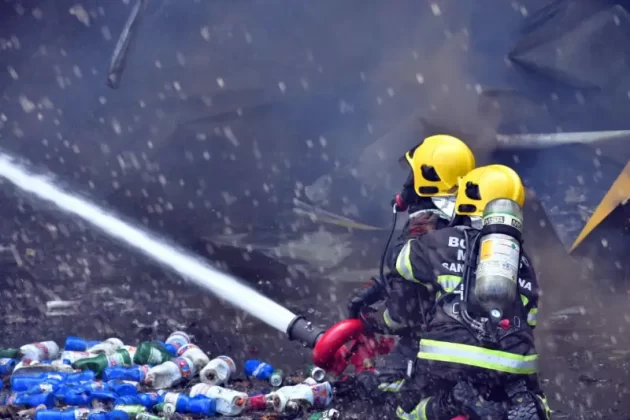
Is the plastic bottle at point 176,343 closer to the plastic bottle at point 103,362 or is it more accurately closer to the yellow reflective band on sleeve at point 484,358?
the plastic bottle at point 103,362

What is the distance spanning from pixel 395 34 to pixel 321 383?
360 centimetres

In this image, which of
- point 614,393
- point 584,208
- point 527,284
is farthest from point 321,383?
point 584,208

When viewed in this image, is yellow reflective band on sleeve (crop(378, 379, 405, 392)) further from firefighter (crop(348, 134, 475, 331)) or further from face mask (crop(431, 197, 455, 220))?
face mask (crop(431, 197, 455, 220))

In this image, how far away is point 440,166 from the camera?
4.87 metres

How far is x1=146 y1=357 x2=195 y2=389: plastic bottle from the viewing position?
5.38m

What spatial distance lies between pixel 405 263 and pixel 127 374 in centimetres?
213

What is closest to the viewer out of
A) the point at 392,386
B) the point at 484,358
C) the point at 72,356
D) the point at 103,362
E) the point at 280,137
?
the point at 484,358

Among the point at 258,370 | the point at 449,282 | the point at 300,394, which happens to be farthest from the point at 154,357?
the point at 449,282

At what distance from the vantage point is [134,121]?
7953mm

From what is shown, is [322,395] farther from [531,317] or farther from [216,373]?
[531,317]

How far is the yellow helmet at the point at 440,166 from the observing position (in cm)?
487

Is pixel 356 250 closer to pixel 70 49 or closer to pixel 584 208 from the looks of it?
pixel 584 208

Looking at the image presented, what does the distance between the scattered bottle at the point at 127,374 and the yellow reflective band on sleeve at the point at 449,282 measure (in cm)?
226

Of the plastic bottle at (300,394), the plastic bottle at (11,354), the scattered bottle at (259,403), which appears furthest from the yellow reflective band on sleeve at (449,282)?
the plastic bottle at (11,354)
